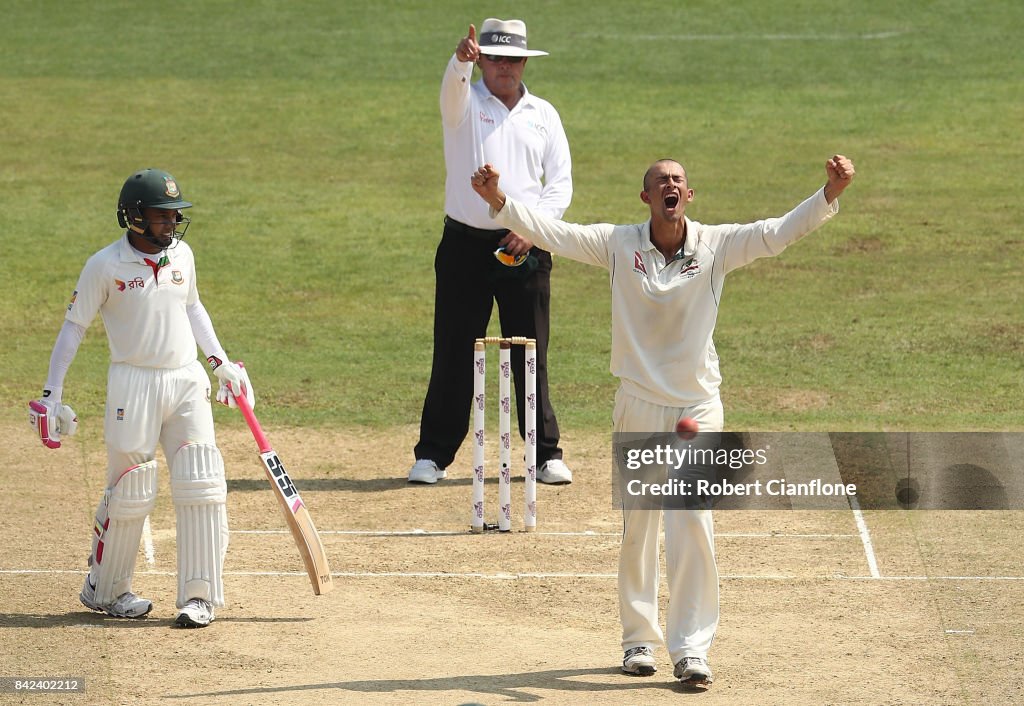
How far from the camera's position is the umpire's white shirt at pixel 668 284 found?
7.42m

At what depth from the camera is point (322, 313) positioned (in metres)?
15.9

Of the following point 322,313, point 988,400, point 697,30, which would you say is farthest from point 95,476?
point 697,30

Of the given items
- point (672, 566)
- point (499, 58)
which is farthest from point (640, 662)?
point (499, 58)

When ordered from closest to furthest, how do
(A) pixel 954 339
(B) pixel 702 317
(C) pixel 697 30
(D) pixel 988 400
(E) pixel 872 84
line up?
1. (B) pixel 702 317
2. (D) pixel 988 400
3. (A) pixel 954 339
4. (E) pixel 872 84
5. (C) pixel 697 30

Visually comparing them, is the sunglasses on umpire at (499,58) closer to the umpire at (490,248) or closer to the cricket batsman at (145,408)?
the umpire at (490,248)

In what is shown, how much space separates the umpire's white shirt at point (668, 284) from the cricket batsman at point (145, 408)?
5.92ft

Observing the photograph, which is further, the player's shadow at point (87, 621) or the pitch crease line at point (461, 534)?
the pitch crease line at point (461, 534)

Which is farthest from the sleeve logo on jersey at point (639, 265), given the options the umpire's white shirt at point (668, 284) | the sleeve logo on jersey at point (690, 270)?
the sleeve logo on jersey at point (690, 270)

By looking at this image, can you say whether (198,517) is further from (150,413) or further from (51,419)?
(51,419)

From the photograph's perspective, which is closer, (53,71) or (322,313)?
(322,313)

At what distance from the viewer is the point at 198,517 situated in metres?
8.27

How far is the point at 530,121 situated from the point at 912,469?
328cm

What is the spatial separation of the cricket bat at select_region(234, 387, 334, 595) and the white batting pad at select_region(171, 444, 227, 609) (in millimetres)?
251

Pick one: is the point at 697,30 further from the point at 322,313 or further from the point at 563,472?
the point at 563,472
